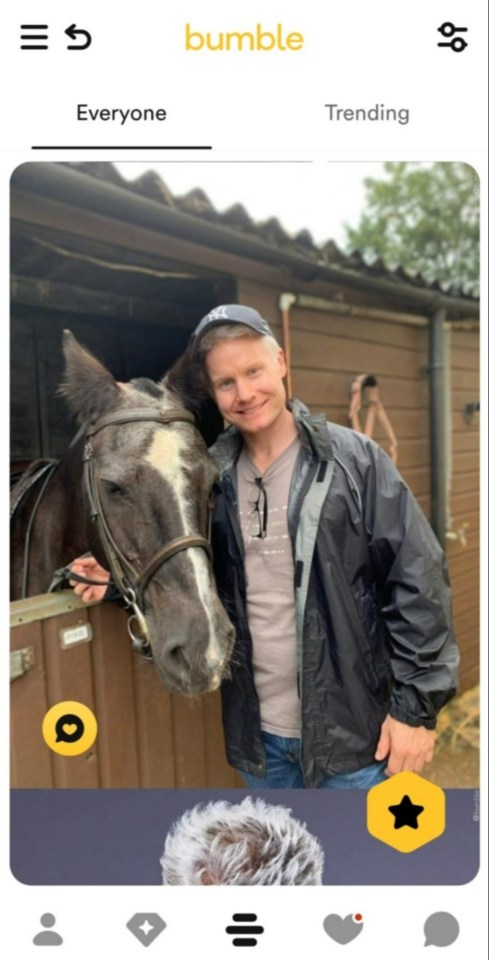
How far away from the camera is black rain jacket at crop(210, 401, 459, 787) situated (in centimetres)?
118

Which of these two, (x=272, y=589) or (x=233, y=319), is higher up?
(x=233, y=319)

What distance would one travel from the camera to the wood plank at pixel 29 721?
1.22 metres

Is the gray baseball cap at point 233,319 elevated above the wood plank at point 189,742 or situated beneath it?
elevated above

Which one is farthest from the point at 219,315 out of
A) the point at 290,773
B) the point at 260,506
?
the point at 290,773

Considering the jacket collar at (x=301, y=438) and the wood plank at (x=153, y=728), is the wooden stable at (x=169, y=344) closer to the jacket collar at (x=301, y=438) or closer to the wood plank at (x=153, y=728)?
the wood plank at (x=153, y=728)

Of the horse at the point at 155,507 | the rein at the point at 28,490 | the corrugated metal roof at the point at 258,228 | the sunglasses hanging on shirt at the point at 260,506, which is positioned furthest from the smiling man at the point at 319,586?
the rein at the point at 28,490

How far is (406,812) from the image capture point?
4.04 feet

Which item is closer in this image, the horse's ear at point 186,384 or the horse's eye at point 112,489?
the horse's eye at point 112,489
